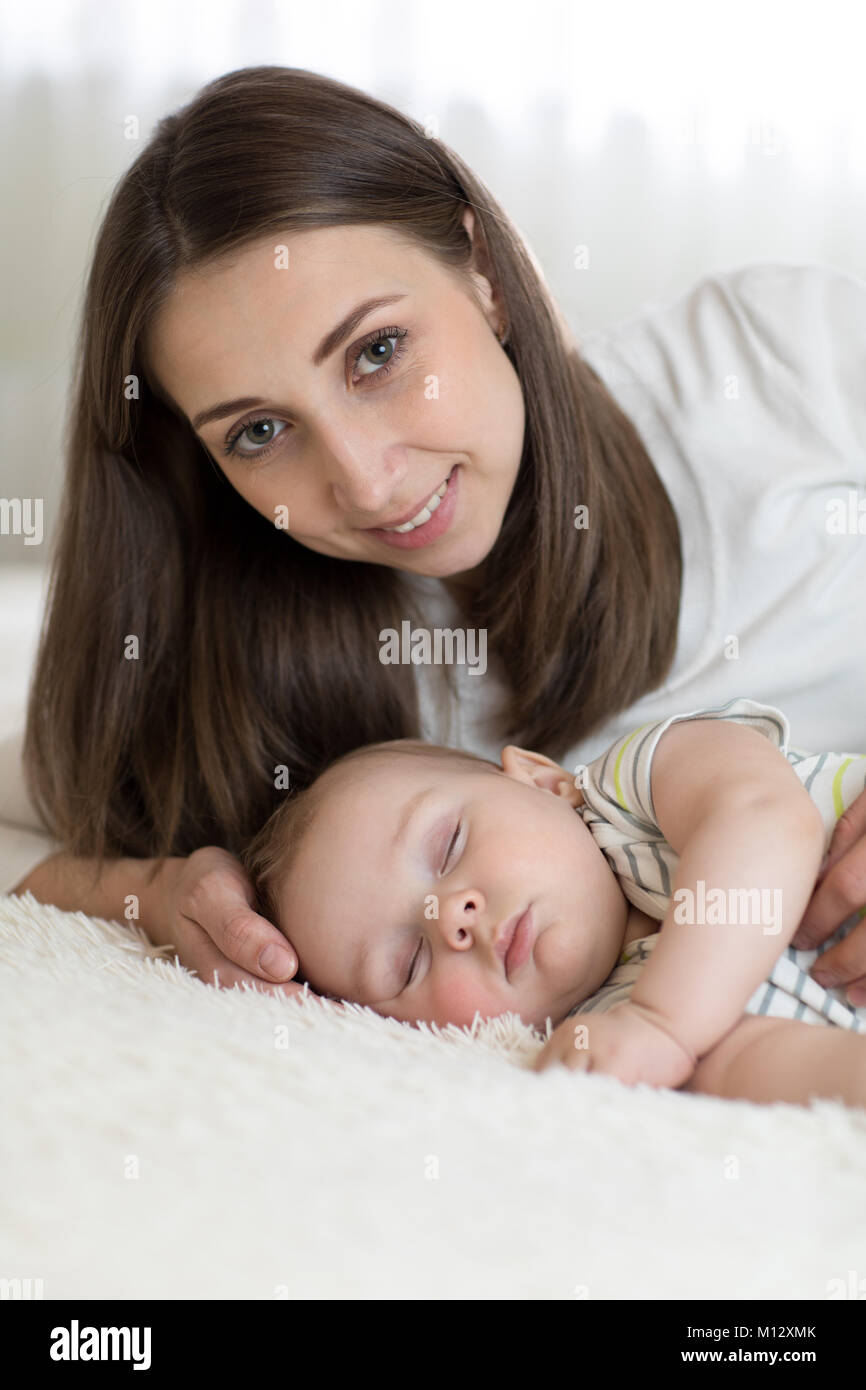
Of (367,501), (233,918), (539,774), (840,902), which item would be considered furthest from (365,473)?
(840,902)

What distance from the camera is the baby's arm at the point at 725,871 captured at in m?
0.80

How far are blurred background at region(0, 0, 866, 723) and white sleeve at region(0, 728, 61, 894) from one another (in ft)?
4.19

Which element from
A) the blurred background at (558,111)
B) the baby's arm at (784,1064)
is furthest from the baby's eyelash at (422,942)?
the blurred background at (558,111)

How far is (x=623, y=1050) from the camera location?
0.77 meters

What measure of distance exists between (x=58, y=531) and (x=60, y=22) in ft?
7.51

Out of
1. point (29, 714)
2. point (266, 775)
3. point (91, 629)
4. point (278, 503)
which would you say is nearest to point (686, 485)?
point (278, 503)

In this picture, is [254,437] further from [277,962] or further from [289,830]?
[277,962]

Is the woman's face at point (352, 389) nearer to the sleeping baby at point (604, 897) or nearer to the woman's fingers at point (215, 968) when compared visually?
the sleeping baby at point (604, 897)

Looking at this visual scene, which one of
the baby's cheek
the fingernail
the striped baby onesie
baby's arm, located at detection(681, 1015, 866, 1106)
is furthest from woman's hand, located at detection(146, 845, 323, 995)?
baby's arm, located at detection(681, 1015, 866, 1106)

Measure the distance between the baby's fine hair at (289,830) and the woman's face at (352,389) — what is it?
0.24m

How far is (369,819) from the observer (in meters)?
1.01

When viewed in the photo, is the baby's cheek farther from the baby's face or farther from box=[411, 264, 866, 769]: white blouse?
box=[411, 264, 866, 769]: white blouse

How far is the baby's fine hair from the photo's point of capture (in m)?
1.05

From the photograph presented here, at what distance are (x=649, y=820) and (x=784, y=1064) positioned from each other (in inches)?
10.5
